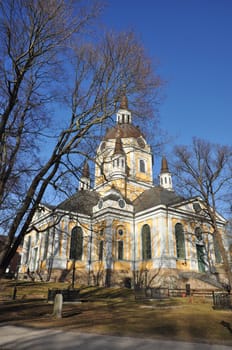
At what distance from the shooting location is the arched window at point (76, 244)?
30.9 m

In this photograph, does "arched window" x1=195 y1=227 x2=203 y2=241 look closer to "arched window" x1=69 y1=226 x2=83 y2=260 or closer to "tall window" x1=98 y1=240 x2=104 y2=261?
"tall window" x1=98 y1=240 x2=104 y2=261

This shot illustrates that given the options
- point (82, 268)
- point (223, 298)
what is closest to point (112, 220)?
point (82, 268)

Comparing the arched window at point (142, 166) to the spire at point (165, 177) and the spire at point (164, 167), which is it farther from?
the spire at point (164, 167)

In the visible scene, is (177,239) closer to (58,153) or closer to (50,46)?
(58,153)

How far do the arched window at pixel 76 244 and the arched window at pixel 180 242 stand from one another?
1072cm

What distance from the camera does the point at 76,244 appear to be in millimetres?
31266

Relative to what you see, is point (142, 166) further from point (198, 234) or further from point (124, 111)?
point (124, 111)

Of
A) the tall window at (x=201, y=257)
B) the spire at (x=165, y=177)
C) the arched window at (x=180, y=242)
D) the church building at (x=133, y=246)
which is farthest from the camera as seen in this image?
the spire at (x=165, y=177)

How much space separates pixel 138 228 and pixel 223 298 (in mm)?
17388

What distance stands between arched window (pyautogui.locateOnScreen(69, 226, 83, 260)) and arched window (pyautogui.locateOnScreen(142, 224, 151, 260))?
23.3 ft

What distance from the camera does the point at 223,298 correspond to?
15445mm

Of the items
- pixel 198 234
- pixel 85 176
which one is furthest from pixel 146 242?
pixel 85 176

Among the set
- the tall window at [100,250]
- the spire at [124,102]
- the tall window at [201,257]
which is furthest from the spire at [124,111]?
the tall window at [201,257]

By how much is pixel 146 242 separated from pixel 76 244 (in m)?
7.84
